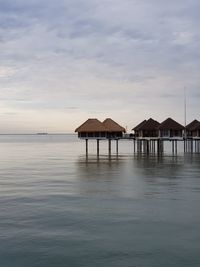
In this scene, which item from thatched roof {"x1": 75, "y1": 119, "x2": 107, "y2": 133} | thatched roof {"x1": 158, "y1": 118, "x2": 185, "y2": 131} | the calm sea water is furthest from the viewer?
thatched roof {"x1": 75, "y1": 119, "x2": 107, "y2": 133}

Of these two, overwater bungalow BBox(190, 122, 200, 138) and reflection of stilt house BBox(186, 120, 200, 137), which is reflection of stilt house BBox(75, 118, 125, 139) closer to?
reflection of stilt house BBox(186, 120, 200, 137)

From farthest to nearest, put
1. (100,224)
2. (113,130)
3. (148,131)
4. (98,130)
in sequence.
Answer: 1. (148,131)
2. (113,130)
3. (98,130)
4. (100,224)

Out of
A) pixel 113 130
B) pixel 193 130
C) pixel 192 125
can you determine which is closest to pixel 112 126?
pixel 113 130

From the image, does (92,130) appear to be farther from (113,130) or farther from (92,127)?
(113,130)

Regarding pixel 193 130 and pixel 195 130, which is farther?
pixel 193 130

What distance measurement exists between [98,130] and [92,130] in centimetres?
89

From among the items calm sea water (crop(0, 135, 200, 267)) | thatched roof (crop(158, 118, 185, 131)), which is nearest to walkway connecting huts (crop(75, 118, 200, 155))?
thatched roof (crop(158, 118, 185, 131))

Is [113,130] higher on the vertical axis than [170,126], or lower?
lower

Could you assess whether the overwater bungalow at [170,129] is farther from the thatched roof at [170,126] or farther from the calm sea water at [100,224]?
the calm sea water at [100,224]

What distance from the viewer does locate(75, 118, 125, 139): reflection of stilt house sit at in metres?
66.1

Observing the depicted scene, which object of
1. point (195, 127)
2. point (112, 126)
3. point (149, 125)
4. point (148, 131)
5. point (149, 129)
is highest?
point (149, 125)

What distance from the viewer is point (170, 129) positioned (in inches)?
2562

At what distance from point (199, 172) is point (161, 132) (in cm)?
2763

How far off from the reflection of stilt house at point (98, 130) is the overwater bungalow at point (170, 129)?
20.0 ft
